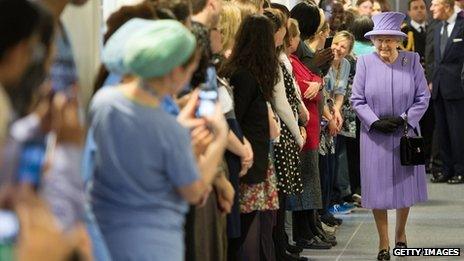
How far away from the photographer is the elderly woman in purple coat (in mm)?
8516

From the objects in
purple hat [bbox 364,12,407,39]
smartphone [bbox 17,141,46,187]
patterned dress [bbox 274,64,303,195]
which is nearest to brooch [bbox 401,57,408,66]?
purple hat [bbox 364,12,407,39]

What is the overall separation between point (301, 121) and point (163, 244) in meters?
4.37

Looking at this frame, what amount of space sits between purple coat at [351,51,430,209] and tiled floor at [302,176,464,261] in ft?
1.46

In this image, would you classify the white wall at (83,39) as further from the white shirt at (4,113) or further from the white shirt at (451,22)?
the white shirt at (451,22)

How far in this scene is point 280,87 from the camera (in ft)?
23.8

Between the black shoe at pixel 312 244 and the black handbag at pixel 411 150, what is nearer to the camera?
the black handbag at pixel 411 150

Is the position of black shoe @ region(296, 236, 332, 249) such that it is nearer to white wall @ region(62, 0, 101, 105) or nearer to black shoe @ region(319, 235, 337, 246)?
black shoe @ region(319, 235, 337, 246)

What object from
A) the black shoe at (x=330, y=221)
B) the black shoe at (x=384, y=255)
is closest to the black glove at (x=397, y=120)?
the black shoe at (x=384, y=255)

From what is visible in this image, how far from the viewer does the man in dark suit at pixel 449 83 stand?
14125mm

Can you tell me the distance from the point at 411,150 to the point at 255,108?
2080 millimetres

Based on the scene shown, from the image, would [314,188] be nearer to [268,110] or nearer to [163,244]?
[268,110]

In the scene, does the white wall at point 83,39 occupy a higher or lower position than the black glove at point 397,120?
higher

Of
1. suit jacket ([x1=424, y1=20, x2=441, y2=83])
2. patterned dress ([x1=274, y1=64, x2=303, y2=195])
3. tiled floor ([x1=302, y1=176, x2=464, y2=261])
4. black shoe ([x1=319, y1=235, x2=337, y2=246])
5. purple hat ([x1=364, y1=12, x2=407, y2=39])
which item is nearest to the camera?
patterned dress ([x1=274, y1=64, x2=303, y2=195])

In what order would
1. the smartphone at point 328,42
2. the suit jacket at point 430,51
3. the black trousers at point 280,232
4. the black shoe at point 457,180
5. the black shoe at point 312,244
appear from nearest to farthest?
the black trousers at point 280,232 → the black shoe at point 312,244 → the smartphone at point 328,42 → the black shoe at point 457,180 → the suit jacket at point 430,51
